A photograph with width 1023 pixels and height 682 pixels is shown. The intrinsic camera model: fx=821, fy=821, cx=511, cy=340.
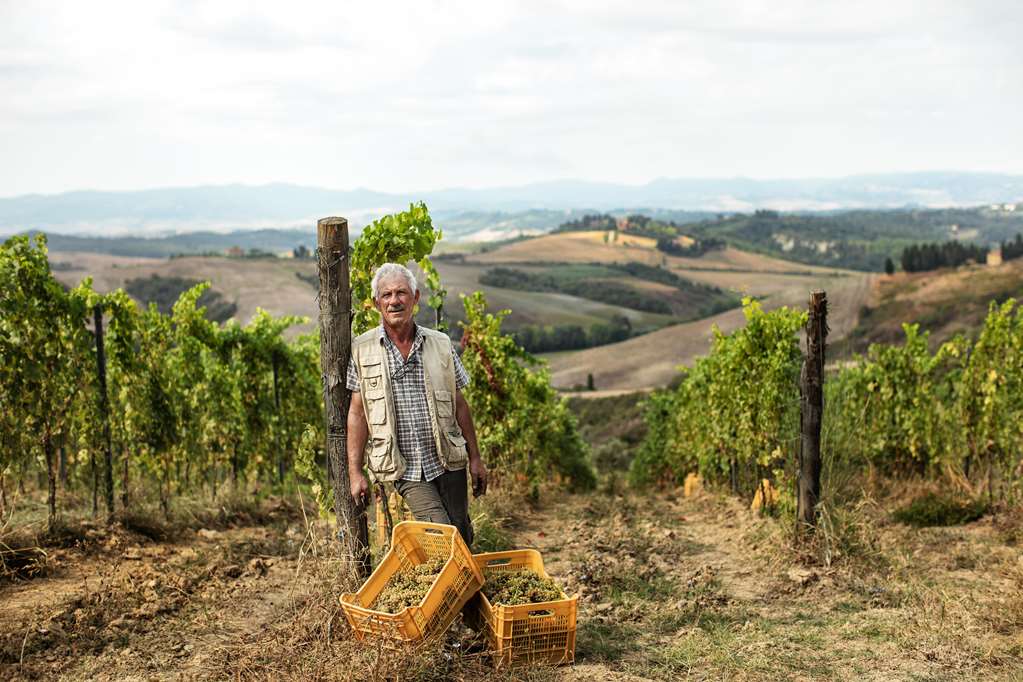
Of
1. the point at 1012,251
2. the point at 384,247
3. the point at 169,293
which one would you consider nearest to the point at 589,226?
the point at 1012,251

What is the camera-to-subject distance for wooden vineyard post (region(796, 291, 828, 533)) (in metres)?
6.62

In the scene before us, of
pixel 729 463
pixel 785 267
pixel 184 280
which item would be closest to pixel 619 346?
pixel 184 280

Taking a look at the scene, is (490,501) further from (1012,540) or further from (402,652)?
(1012,540)

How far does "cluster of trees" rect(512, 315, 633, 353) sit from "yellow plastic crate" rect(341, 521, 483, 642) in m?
79.9

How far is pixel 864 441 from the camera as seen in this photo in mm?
10242

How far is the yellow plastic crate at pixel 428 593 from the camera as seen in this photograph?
388 centimetres

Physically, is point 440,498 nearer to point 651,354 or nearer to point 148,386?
point 148,386

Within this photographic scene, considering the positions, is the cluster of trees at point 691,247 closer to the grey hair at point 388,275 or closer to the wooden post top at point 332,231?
the wooden post top at point 332,231

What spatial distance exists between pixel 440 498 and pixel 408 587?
50 centimetres

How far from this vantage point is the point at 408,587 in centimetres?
421

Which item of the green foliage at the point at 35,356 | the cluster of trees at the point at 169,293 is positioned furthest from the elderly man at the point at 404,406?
the cluster of trees at the point at 169,293

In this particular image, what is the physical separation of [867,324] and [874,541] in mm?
69199

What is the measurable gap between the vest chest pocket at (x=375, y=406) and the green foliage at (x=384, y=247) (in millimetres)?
1214

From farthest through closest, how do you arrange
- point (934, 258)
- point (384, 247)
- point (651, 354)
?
point (934, 258) → point (651, 354) → point (384, 247)
